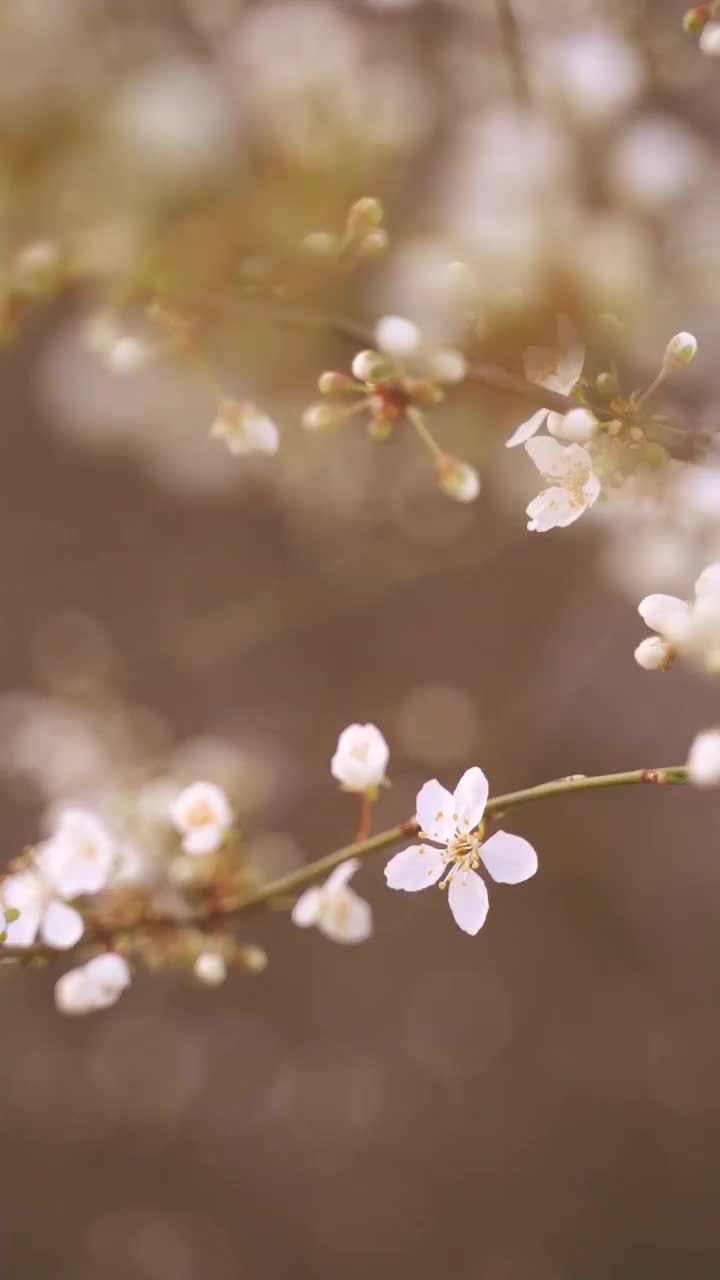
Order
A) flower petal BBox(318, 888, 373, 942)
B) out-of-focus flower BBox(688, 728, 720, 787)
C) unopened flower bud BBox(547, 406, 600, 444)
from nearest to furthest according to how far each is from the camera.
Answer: out-of-focus flower BBox(688, 728, 720, 787), unopened flower bud BBox(547, 406, 600, 444), flower petal BBox(318, 888, 373, 942)

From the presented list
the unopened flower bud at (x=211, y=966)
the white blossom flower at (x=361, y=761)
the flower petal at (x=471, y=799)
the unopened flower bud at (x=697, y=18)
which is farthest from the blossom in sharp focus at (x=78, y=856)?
the unopened flower bud at (x=697, y=18)

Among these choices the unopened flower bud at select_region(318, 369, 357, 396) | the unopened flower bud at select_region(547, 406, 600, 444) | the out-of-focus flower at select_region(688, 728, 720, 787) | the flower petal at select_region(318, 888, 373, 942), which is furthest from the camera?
the flower petal at select_region(318, 888, 373, 942)

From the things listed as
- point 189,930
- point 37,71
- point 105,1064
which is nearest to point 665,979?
point 105,1064

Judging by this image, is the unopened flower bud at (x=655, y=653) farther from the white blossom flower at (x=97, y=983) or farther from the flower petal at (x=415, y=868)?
the white blossom flower at (x=97, y=983)

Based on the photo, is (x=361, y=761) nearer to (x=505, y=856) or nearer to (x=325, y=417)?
(x=505, y=856)

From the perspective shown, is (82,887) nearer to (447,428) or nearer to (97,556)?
(447,428)

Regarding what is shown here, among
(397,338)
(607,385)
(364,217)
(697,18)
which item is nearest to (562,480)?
(607,385)

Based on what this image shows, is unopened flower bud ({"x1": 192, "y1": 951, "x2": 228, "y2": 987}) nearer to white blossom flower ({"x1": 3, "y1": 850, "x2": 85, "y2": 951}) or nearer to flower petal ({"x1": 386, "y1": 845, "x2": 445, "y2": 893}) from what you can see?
white blossom flower ({"x1": 3, "y1": 850, "x2": 85, "y2": 951})

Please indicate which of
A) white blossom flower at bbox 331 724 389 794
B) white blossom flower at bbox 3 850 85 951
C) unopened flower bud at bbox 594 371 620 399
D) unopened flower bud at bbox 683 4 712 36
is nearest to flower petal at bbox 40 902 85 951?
white blossom flower at bbox 3 850 85 951
